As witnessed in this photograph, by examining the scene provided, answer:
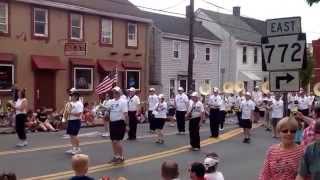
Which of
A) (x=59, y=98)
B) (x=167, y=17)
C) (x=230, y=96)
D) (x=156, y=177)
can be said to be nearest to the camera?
(x=156, y=177)

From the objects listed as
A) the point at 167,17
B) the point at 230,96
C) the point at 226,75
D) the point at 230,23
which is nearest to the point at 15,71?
the point at 230,96

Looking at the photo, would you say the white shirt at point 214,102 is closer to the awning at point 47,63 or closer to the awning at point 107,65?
the awning at point 47,63

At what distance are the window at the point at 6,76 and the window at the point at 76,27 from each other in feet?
14.8

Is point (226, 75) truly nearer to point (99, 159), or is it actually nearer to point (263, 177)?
point (99, 159)

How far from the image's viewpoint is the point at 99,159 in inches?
607

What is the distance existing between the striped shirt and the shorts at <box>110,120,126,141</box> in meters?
8.23

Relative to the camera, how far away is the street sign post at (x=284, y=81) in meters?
9.62

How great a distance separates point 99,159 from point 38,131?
355 inches

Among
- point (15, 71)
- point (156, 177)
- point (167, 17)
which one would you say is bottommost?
point (156, 177)

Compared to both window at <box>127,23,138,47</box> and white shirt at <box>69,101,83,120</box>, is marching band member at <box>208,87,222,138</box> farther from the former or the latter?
window at <box>127,23,138,47</box>

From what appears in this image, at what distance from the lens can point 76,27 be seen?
107 feet

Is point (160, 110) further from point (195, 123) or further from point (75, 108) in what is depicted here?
point (75, 108)

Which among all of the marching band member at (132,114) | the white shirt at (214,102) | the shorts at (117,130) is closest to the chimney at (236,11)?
the white shirt at (214,102)

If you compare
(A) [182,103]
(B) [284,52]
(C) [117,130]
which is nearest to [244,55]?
(A) [182,103]
